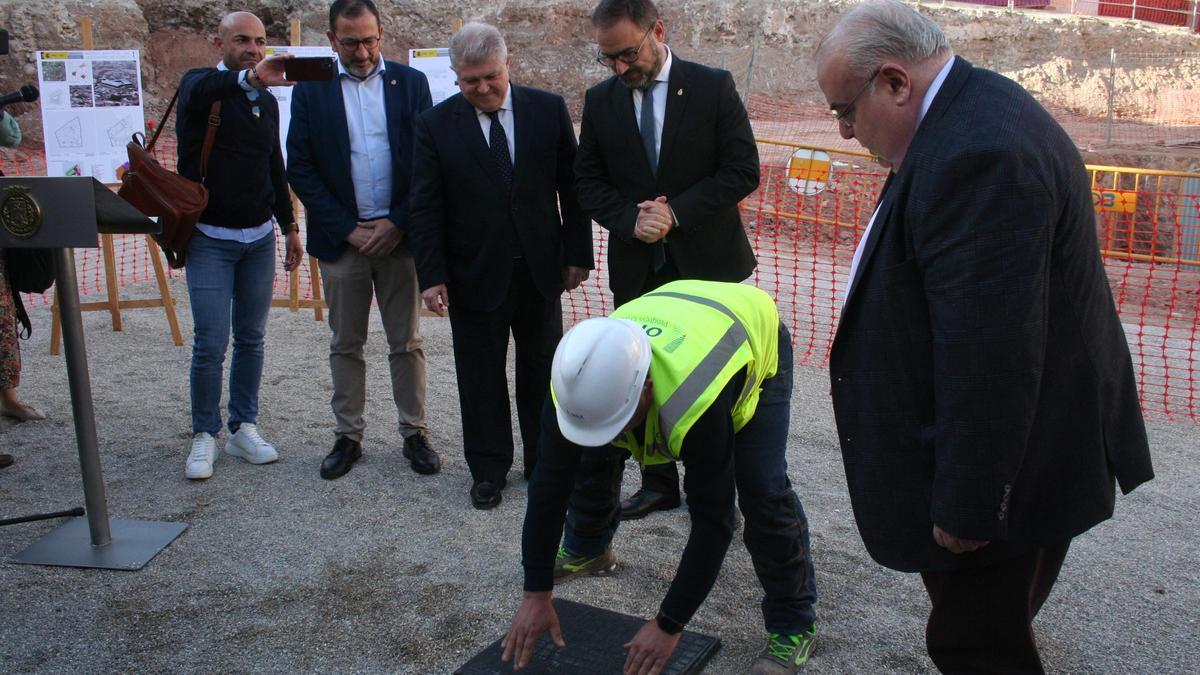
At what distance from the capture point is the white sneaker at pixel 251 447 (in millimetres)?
4715

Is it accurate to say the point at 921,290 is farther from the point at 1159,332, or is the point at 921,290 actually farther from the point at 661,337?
the point at 1159,332

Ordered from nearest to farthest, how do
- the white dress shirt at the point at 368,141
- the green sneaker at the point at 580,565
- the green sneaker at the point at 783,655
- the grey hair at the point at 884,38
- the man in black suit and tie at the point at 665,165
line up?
1. the grey hair at the point at 884,38
2. the green sneaker at the point at 783,655
3. the green sneaker at the point at 580,565
4. the man in black suit and tie at the point at 665,165
5. the white dress shirt at the point at 368,141

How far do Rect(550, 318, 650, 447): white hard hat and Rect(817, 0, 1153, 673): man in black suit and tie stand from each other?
45 cm

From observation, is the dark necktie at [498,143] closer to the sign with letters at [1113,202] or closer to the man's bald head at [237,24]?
the man's bald head at [237,24]

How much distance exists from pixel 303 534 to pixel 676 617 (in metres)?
2.07

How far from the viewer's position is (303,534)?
402 centimetres

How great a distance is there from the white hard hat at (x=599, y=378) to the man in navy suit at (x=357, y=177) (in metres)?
2.25

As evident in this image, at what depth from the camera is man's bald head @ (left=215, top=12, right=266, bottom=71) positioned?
4352 mm

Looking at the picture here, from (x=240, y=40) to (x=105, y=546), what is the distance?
2150mm

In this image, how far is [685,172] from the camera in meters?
3.94

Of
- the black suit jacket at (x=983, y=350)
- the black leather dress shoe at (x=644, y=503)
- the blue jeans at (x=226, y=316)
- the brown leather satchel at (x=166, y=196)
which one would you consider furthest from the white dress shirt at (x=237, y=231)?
the black suit jacket at (x=983, y=350)

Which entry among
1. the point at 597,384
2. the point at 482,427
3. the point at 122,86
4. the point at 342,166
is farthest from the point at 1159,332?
the point at 122,86

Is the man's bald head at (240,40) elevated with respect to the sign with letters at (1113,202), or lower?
elevated

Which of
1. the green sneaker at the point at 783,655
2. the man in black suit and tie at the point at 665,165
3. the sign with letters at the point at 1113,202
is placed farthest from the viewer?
the sign with letters at the point at 1113,202
